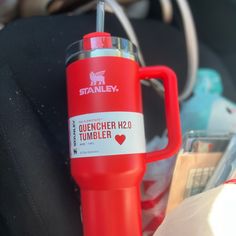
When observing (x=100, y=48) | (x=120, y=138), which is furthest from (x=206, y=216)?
(x=100, y=48)

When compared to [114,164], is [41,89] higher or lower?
higher

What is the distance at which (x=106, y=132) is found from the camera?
585 millimetres

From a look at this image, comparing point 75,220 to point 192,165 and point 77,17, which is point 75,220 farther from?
point 77,17

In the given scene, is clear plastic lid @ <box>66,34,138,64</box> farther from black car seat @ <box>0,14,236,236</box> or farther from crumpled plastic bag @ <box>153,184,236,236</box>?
crumpled plastic bag @ <box>153,184,236,236</box>

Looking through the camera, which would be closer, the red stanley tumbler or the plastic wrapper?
the red stanley tumbler

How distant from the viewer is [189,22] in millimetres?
868

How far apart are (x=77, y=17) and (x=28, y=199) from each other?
34 cm

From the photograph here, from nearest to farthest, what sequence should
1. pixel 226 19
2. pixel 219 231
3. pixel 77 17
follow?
pixel 219 231 → pixel 77 17 → pixel 226 19

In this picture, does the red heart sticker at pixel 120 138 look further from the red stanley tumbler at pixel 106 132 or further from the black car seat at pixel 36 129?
the black car seat at pixel 36 129

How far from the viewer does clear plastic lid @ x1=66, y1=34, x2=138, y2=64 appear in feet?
1.98

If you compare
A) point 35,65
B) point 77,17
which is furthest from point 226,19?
point 35,65

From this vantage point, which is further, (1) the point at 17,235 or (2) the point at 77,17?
(2) the point at 77,17

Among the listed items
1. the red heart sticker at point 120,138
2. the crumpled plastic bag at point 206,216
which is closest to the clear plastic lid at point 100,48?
the red heart sticker at point 120,138

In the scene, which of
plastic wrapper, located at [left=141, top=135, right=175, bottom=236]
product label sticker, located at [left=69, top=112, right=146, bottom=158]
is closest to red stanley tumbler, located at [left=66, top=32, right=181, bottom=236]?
product label sticker, located at [left=69, top=112, right=146, bottom=158]
